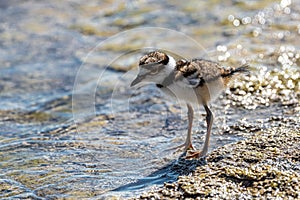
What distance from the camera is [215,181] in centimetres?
505

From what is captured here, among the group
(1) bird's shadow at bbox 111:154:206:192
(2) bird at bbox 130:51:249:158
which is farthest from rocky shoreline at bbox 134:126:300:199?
(2) bird at bbox 130:51:249:158

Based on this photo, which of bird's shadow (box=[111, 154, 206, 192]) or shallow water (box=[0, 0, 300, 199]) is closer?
bird's shadow (box=[111, 154, 206, 192])

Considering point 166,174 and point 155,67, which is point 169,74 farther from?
point 166,174

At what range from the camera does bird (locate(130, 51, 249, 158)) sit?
6188 mm

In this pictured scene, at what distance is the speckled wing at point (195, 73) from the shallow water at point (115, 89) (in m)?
0.76

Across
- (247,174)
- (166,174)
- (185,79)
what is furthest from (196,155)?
(247,174)

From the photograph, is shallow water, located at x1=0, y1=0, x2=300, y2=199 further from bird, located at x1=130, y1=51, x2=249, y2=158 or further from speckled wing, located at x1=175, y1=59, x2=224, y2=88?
speckled wing, located at x1=175, y1=59, x2=224, y2=88

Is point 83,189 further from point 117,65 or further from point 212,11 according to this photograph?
point 212,11

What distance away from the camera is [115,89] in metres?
9.45

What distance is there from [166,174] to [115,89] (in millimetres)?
3979

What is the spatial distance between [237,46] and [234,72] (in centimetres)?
319

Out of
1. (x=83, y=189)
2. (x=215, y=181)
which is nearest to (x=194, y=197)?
(x=215, y=181)

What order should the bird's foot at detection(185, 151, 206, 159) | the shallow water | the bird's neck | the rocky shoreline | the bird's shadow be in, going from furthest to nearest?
1. the bird's neck
2. the shallow water
3. the bird's foot at detection(185, 151, 206, 159)
4. the bird's shadow
5. the rocky shoreline

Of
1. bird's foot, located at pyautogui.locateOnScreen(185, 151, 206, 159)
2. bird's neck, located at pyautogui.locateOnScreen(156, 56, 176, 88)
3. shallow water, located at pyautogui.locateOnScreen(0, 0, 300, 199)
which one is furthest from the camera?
bird's neck, located at pyautogui.locateOnScreen(156, 56, 176, 88)
